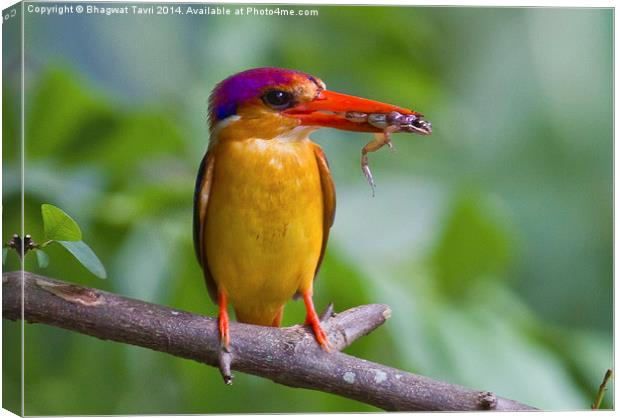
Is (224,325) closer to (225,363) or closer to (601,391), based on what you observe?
(225,363)

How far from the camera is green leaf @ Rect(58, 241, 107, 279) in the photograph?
404cm

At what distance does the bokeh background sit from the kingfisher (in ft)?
0.42

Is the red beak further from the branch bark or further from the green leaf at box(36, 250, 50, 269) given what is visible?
the green leaf at box(36, 250, 50, 269)

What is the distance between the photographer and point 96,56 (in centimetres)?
438

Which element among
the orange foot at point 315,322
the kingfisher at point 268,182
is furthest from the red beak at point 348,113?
the orange foot at point 315,322

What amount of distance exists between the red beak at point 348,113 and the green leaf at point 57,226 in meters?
0.78

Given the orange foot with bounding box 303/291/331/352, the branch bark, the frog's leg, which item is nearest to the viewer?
the branch bark

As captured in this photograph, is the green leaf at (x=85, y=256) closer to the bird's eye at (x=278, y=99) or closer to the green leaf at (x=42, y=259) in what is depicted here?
the green leaf at (x=42, y=259)

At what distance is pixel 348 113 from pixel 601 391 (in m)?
1.36

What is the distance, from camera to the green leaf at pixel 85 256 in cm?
404

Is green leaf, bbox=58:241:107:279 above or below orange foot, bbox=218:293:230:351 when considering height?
above

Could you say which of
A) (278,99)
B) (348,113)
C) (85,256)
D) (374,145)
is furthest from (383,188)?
(85,256)

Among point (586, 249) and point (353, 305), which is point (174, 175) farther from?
point (586, 249)

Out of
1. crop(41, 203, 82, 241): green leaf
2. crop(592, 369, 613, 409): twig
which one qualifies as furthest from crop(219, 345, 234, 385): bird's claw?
crop(592, 369, 613, 409): twig
